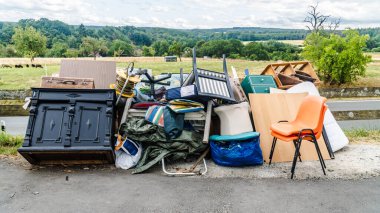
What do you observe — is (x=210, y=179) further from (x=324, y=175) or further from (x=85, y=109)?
(x=85, y=109)

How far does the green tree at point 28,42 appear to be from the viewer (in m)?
52.1

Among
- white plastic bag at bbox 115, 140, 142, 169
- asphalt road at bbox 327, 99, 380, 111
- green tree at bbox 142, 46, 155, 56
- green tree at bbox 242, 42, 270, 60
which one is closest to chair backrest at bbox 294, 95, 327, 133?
white plastic bag at bbox 115, 140, 142, 169

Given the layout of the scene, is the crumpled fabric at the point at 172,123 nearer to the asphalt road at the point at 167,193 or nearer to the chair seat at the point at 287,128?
the asphalt road at the point at 167,193

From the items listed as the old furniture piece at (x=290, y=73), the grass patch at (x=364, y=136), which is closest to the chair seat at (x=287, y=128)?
the old furniture piece at (x=290, y=73)

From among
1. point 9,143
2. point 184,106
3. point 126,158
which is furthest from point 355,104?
point 9,143

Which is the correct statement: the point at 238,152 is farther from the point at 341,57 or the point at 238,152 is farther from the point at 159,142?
the point at 341,57

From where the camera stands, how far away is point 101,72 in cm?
692

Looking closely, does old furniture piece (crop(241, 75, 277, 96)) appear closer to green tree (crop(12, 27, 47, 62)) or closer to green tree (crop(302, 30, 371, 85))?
green tree (crop(302, 30, 371, 85))

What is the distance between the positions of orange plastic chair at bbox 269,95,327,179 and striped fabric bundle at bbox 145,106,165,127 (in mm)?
1685

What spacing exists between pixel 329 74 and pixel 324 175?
17.2 metres

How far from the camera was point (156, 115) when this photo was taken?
5625mm

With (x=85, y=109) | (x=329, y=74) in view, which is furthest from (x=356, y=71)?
(x=85, y=109)

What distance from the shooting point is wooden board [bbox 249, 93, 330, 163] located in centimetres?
590

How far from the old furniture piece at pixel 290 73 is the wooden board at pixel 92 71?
3398mm
